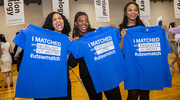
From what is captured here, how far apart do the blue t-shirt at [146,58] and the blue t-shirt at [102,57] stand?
5.9 inches

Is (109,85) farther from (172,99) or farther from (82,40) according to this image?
(172,99)

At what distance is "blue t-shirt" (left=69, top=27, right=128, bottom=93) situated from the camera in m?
1.69

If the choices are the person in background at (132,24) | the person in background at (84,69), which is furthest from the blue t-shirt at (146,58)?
the person in background at (84,69)

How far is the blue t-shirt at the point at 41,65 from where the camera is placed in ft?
4.91

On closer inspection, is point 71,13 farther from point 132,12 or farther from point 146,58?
point 146,58

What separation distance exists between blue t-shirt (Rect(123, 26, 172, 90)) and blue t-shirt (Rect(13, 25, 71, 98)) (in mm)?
822

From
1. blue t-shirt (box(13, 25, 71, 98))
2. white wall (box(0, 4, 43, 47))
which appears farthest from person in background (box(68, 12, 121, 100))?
white wall (box(0, 4, 43, 47))

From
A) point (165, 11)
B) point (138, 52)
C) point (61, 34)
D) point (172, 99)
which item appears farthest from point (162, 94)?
point (165, 11)

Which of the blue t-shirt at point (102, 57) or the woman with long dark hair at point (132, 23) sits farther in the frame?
the woman with long dark hair at point (132, 23)

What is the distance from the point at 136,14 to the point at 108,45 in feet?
1.82

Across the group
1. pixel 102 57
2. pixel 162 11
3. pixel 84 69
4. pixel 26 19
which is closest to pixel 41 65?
pixel 84 69

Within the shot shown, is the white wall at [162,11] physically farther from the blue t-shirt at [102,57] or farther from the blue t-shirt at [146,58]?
the blue t-shirt at [102,57]

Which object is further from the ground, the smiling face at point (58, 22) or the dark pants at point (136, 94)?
the smiling face at point (58, 22)

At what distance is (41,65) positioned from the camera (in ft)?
5.02
